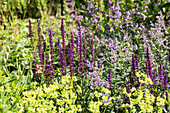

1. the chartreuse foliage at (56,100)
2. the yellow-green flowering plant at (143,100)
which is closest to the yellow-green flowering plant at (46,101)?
the chartreuse foliage at (56,100)

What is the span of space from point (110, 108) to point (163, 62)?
3.52 ft

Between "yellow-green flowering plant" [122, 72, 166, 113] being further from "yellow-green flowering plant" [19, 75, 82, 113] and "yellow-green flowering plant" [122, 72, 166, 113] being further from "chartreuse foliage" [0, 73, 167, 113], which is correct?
"yellow-green flowering plant" [19, 75, 82, 113]

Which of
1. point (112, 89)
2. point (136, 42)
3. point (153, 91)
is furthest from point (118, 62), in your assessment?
point (136, 42)

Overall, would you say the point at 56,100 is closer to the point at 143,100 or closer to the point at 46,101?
the point at 46,101

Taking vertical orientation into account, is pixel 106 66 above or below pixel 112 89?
above

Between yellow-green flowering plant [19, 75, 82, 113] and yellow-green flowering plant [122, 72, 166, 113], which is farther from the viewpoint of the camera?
yellow-green flowering plant [122, 72, 166, 113]

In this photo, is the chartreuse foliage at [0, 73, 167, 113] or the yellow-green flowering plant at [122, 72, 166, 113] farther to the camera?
the yellow-green flowering plant at [122, 72, 166, 113]

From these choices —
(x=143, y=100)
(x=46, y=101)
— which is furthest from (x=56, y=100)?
(x=143, y=100)

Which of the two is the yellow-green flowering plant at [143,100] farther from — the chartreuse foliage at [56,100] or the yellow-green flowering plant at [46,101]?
the yellow-green flowering plant at [46,101]

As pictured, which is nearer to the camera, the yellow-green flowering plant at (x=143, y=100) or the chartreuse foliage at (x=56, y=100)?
the chartreuse foliage at (x=56, y=100)

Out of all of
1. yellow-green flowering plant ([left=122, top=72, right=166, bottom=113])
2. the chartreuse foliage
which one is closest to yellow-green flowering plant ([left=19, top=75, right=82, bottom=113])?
the chartreuse foliage

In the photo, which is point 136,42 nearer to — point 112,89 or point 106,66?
point 106,66

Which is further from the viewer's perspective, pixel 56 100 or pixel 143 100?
Answer: pixel 56 100

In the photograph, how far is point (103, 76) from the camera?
116 inches
